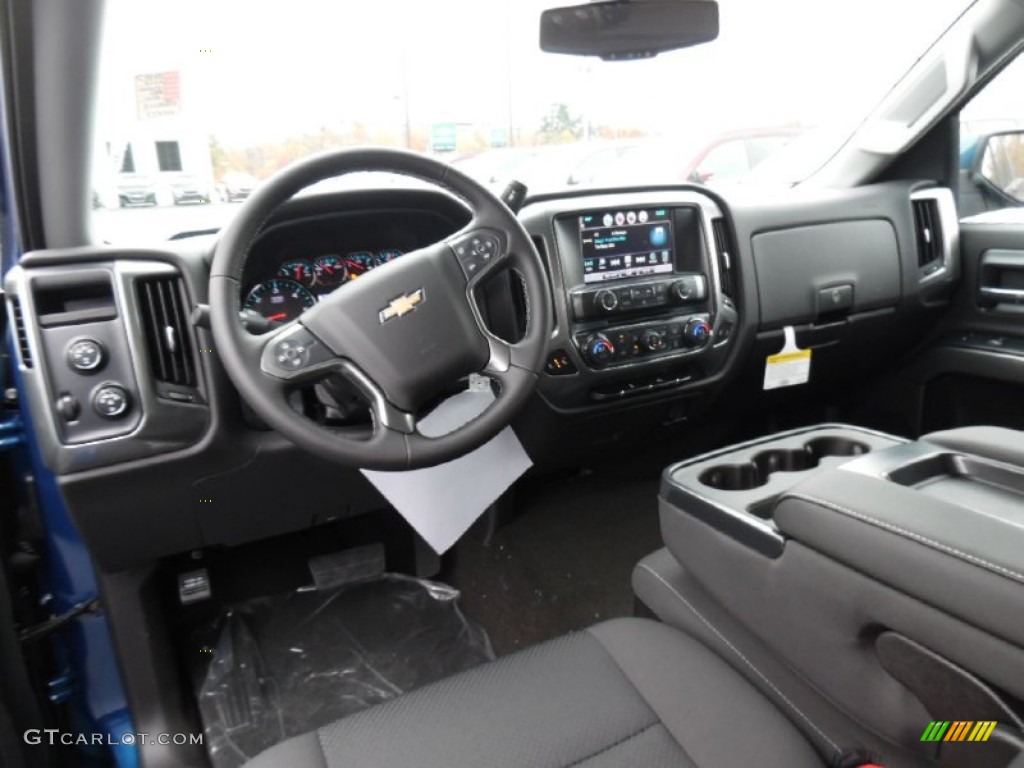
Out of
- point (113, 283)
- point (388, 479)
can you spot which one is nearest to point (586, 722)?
point (388, 479)

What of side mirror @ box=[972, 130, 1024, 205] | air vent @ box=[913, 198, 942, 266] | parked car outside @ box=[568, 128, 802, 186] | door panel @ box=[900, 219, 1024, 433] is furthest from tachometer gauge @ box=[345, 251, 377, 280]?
side mirror @ box=[972, 130, 1024, 205]

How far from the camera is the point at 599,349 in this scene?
1777 millimetres

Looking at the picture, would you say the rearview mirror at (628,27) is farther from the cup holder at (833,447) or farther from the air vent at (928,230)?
the air vent at (928,230)

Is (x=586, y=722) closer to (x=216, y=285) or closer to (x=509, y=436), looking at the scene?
(x=509, y=436)

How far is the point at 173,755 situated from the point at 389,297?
1105 millimetres

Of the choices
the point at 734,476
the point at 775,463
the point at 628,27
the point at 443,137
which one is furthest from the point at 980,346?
the point at 443,137

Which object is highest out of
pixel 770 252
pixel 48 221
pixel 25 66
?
pixel 25 66

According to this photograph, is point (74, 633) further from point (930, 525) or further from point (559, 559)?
point (930, 525)

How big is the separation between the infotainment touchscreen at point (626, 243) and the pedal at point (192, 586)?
3.68 ft

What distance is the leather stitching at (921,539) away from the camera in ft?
2.75

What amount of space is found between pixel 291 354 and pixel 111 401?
38 centimetres

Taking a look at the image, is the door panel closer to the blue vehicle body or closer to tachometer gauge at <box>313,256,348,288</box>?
tachometer gauge at <box>313,256,348,288</box>

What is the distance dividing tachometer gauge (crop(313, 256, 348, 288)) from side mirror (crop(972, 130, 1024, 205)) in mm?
2177

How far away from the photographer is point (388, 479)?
4.63ft
